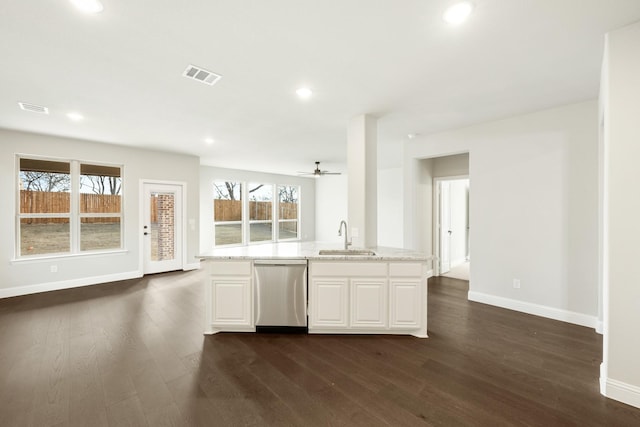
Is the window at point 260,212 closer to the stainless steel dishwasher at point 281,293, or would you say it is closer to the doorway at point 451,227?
the doorway at point 451,227

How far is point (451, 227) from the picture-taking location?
6332mm

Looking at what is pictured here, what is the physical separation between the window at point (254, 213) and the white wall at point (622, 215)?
7.71 m

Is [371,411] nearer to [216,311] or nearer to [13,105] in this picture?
[216,311]

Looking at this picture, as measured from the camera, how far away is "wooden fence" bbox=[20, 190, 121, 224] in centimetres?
453

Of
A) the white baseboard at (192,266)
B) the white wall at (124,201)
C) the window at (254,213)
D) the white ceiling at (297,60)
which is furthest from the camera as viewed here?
the window at (254,213)

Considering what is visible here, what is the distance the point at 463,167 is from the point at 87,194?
23.0ft

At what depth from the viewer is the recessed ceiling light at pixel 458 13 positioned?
1682 millimetres

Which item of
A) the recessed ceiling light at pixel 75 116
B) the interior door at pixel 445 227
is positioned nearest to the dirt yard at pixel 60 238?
the recessed ceiling light at pixel 75 116

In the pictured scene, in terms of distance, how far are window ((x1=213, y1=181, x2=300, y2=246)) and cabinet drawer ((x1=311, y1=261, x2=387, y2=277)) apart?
5.64 meters

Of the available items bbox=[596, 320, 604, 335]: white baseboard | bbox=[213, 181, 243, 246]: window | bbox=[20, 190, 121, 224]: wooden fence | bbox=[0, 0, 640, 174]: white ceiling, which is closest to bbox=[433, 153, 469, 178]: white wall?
bbox=[0, 0, 640, 174]: white ceiling

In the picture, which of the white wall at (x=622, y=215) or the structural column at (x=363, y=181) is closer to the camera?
the white wall at (x=622, y=215)

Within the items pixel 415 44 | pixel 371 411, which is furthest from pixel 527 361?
pixel 415 44

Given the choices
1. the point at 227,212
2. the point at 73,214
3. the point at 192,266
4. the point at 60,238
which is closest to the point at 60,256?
the point at 60,238

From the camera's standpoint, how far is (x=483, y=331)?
3.07 meters
